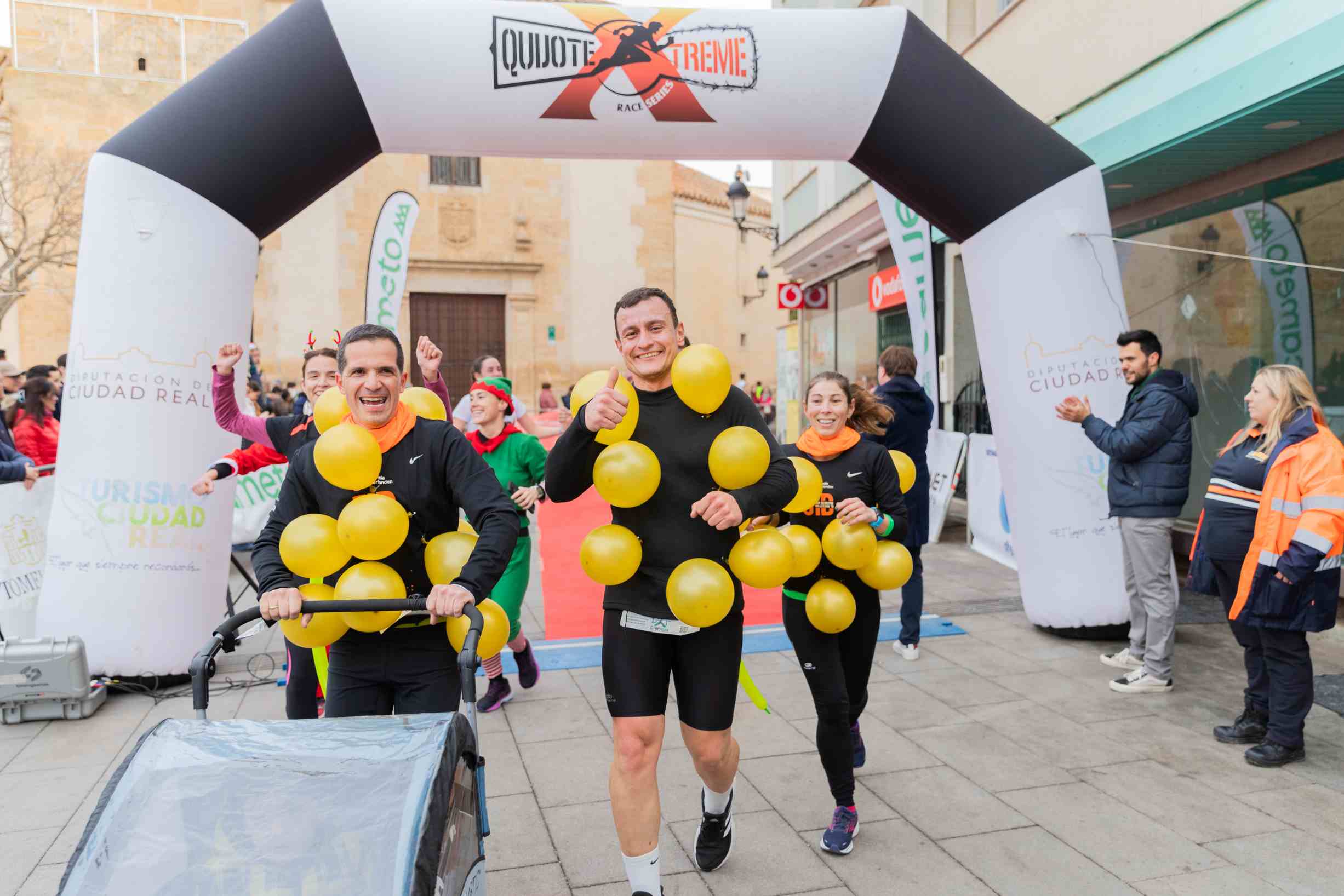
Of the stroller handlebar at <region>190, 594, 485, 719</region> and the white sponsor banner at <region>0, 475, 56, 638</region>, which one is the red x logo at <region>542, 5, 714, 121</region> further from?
the white sponsor banner at <region>0, 475, 56, 638</region>

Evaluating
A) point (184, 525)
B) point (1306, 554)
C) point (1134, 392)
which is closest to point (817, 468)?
point (1306, 554)

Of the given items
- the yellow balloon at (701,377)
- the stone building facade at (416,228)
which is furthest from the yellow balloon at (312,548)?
the stone building facade at (416,228)

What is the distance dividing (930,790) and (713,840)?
1.14 m

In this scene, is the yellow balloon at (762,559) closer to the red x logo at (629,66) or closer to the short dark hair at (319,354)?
the short dark hair at (319,354)

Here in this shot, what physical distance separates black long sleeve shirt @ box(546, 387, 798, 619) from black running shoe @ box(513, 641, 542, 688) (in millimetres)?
2270

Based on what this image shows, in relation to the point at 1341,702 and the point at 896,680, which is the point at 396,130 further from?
the point at 1341,702

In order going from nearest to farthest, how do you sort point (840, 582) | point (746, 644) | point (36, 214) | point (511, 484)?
point (840, 582) → point (511, 484) → point (746, 644) → point (36, 214)

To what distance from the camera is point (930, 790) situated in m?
3.84

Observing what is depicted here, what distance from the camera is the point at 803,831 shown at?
349cm

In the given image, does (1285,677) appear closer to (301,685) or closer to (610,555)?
(610,555)

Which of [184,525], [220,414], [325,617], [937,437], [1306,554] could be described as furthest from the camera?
[937,437]

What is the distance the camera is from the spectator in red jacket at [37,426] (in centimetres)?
692

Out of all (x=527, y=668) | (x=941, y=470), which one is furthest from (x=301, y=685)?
(x=941, y=470)

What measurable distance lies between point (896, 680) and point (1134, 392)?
2108mm
